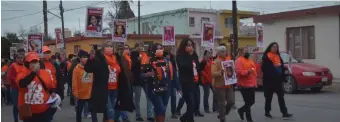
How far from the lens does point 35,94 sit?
633 cm

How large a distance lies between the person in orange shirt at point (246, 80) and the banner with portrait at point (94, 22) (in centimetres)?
650

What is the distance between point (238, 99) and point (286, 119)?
506 cm

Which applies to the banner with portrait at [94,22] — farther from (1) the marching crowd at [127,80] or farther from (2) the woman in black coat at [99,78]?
(2) the woman in black coat at [99,78]

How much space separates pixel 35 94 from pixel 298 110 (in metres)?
7.56

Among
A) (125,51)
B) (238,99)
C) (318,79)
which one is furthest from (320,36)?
(125,51)

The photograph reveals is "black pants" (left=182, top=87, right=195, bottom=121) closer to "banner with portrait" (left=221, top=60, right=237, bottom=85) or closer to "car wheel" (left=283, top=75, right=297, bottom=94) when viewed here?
"banner with portrait" (left=221, top=60, right=237, bottom=85)

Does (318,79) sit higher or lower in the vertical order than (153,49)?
lower

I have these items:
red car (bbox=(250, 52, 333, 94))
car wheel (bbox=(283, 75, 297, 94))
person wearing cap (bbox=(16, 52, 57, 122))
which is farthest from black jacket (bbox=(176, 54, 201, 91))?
car wheel (bbox=(283, 75, 297, 94))

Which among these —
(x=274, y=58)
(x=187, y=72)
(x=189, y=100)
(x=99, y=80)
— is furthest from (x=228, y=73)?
(x=99, y=80)

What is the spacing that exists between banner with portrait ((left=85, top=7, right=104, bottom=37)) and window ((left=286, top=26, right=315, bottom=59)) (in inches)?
472

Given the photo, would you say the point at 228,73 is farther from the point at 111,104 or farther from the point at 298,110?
the point at 298,110

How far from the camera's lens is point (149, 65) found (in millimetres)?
9031

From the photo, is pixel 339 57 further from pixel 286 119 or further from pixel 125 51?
pixel 125 51

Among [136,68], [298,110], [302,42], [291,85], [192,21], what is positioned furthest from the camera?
[192,21]
